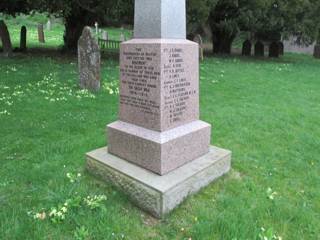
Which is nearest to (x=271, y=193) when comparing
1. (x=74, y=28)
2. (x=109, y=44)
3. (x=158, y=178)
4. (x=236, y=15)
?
(x=158, y=178)

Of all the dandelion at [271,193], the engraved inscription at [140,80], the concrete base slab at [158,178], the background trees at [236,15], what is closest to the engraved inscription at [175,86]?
the engraved inscription at [140,80]

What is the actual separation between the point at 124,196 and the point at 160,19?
200 centimetres

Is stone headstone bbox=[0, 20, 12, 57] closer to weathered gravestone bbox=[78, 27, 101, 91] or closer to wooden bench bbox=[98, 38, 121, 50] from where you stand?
wooden bench bbox=[98, 38, 121, 50]

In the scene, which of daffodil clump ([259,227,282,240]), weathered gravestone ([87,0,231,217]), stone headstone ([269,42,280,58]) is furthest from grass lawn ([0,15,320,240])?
stone headstone ([269,42,280,58])

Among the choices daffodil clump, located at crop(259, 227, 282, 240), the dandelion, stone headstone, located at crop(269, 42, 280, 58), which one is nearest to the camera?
daffodil clump, located at crop(259, 227, 282, 240)

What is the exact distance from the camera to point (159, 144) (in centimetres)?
396

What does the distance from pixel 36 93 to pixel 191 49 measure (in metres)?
5.58

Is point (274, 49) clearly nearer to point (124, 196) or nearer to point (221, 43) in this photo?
point (221, 43)

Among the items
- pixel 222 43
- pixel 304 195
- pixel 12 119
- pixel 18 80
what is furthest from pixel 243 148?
pixel 222 43

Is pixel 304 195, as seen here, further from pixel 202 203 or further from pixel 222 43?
pixel 222 43

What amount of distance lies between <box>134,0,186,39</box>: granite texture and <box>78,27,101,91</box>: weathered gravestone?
516 cm

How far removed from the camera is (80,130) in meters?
6.29

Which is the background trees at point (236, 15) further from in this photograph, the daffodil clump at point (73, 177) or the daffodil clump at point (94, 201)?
the daffodil clump at point (94, 201)

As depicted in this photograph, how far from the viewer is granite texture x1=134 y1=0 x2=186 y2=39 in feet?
13.1
